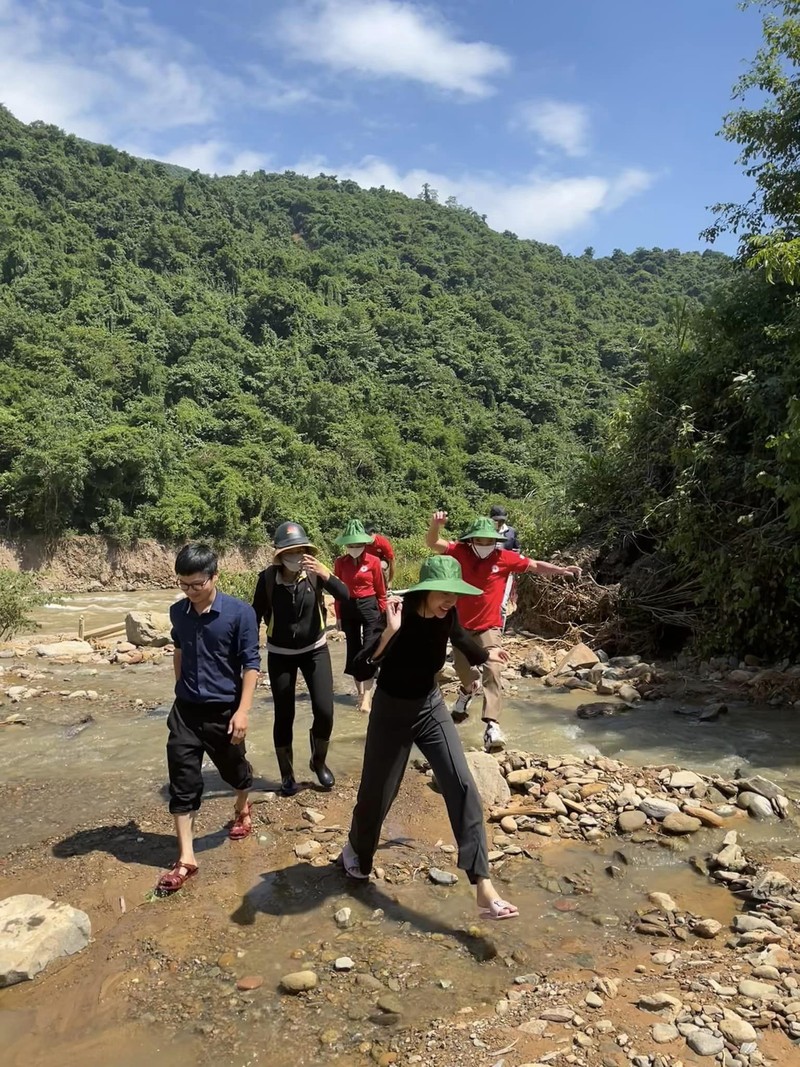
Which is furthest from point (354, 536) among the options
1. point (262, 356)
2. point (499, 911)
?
point (262, 356)

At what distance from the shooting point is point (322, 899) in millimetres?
3771

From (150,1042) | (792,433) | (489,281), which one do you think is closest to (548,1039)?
(150,1042)

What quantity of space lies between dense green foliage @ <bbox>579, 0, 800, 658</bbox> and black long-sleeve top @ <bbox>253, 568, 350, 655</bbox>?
4721 mm

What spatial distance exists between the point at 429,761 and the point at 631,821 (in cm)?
177

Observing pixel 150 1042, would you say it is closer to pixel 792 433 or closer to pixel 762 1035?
pixel 762 1035

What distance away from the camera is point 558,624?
34.2 ft

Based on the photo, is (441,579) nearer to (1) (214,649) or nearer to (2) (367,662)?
(2) (367,662)

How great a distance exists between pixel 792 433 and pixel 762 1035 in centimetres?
555

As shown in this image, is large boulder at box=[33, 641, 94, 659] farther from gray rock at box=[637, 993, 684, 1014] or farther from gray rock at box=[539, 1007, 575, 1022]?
gray rock at box=[637, 993, 684, 1014]

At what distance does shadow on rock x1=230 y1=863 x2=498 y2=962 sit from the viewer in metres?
3.46

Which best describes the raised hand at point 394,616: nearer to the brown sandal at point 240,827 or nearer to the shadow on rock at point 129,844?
the brown sandal at point 240,827

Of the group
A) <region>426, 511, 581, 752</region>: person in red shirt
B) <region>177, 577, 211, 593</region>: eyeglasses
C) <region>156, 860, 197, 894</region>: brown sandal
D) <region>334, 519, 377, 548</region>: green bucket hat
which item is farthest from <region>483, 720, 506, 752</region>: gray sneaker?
<region>177, 577, 211, 593</region>: eyeglasses

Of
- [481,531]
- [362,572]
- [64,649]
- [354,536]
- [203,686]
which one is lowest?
[64,649]

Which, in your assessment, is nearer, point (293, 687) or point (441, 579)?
point (441, 579)
